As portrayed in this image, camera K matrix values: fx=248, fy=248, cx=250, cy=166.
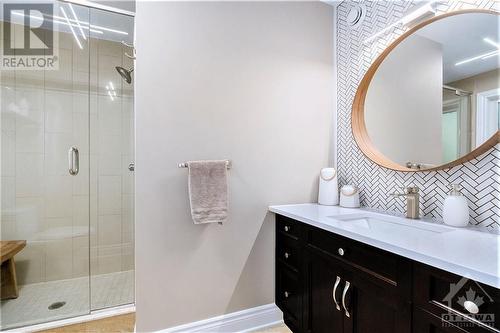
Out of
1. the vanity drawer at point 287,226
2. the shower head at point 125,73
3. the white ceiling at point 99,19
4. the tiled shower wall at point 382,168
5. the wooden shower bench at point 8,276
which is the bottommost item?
the wooden shower bench at point 8,276

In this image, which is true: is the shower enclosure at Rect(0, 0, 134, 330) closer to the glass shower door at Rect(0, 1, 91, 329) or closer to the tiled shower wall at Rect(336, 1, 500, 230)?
the glass shower door at Rect(0, 1, 91, 329)

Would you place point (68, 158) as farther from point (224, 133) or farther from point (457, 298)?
point (457, 298)

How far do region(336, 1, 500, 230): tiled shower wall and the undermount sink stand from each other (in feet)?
0.50

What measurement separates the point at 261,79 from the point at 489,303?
167 centimetres

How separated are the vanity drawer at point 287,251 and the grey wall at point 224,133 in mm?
72

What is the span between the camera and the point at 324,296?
1.38 m

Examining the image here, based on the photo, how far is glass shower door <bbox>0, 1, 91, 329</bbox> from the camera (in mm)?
2209

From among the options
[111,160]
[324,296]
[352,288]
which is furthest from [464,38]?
[111,160]

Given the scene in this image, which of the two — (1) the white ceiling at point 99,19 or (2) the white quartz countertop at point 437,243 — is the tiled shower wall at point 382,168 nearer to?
(2) the white quartz countertop at point 437,243

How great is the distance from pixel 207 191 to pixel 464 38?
1664mm

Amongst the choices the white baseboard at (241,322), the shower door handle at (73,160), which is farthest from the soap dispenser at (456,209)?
the shower door handle at (73,160)

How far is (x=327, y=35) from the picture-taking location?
2074mm

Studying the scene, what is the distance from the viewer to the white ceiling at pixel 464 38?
3.93ft

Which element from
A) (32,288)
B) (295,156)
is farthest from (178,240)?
(32,288)
